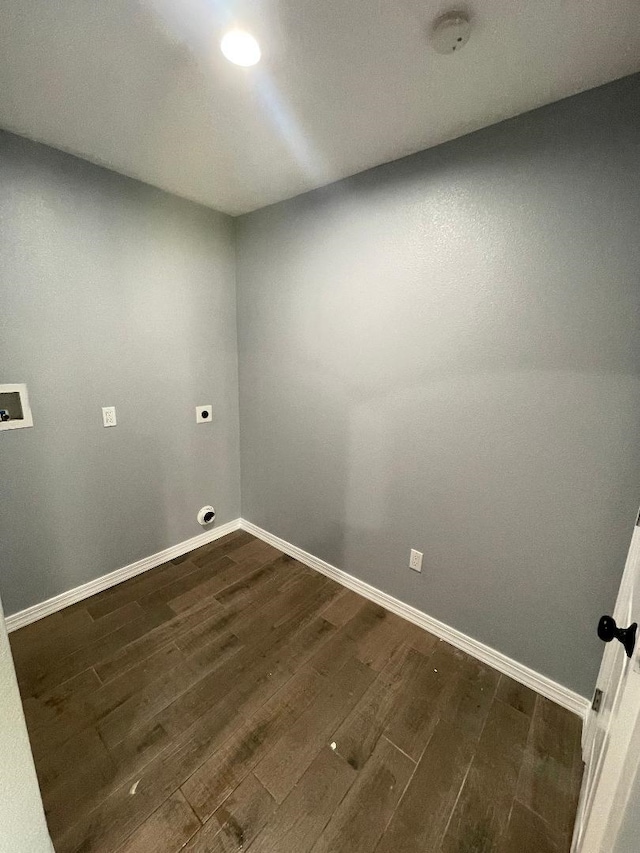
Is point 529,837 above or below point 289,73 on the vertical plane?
below

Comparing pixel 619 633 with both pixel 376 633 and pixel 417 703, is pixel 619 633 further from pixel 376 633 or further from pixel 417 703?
pixel 376 633

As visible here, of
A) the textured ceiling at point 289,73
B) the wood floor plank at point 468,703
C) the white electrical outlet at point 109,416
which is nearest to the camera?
the textured ceiling at point 289,73

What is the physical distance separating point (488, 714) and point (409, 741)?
375mm

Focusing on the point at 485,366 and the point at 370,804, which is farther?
the point at 485,366

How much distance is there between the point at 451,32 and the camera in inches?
38.4

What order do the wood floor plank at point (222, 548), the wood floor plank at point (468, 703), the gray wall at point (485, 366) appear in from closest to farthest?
the gray wall at point (485, 366)
the wood floor plank at point (468, 703)
the wood floor plank at point (222, 548)

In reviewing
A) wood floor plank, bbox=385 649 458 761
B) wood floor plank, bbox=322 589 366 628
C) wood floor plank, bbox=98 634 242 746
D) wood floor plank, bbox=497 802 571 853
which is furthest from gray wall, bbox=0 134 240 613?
wood floor plank, bbox=497 802 571 853

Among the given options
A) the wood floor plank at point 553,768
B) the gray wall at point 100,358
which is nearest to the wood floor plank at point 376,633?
the wood floor plank at point 553,768

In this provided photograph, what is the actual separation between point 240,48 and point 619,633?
1874 mm

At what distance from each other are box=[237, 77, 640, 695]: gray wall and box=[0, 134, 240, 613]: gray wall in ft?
1.97

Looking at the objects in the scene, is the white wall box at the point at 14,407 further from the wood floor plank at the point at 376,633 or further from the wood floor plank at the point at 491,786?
the wood floor plank at the point at 491,786

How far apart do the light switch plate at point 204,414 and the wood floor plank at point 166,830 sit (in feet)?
6.14

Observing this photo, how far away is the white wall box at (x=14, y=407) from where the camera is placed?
161 cm

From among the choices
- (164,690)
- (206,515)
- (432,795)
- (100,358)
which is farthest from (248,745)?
(100,358)
